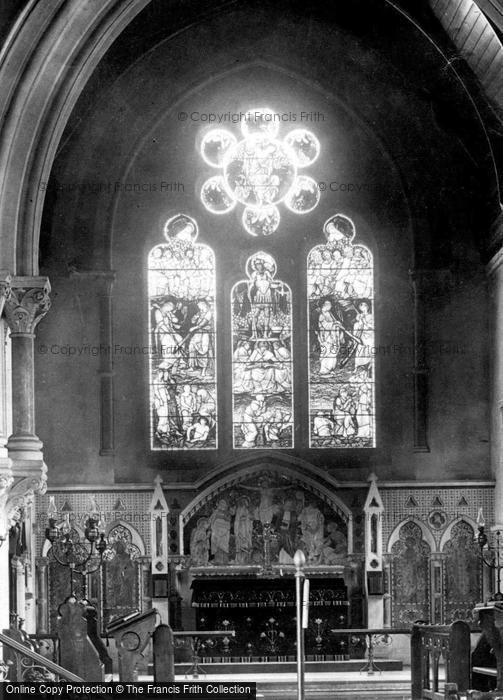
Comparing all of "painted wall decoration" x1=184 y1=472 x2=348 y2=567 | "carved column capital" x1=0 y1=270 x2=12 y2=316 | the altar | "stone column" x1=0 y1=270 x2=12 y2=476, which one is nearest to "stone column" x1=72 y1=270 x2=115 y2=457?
"painted wall decoration" x1=184 y1=472 x2=348 y2=567

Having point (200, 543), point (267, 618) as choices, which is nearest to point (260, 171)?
point (200, 543)

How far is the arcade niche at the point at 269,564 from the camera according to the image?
1841 centimetres

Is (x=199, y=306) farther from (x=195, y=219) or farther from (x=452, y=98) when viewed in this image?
(x=452, y=98)

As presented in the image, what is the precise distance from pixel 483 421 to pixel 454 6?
669 centimetres

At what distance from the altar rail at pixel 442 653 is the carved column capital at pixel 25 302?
5480 millimetres

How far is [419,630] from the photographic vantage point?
12.5 m

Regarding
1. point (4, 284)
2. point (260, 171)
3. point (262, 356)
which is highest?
point (260, 171)

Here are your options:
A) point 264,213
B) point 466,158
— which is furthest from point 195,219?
point 466,158

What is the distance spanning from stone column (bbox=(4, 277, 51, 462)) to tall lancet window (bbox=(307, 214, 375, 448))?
735 cm

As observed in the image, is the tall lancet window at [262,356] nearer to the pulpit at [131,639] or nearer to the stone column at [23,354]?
the stone column at [23,354]

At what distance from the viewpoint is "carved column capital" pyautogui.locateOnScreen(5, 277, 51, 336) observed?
1362cm

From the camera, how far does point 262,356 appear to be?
2042cm

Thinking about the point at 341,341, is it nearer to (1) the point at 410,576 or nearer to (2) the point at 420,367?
(2) the point at 420,367

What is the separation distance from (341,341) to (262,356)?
136 cm
